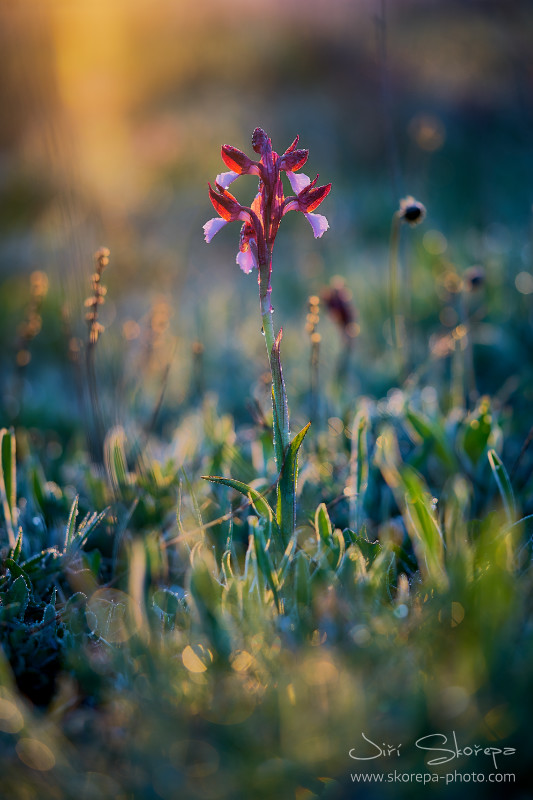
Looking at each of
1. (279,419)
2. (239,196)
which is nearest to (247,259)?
(279,419)

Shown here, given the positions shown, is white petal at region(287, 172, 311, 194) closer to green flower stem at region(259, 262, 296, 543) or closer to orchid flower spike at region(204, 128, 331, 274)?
orchid flower spike at region(204, 128, 331, 274)

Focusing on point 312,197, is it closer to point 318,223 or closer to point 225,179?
point 318,223

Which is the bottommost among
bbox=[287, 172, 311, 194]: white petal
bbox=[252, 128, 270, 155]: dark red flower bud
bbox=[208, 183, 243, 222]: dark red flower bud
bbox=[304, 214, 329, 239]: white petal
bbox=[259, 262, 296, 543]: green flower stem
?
bbox=[259, 262, 296, 543]: green flower stem

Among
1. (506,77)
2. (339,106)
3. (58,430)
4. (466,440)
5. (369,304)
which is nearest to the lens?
(466,440)

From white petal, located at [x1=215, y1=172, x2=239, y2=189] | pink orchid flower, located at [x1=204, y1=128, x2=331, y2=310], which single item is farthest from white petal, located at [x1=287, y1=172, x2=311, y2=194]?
white petal, located at [x1=215, y1=172, x2=239, y2=189]

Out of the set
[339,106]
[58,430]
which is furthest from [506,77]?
[58,430]

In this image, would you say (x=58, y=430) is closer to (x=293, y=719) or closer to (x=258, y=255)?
(x=258, y=255)
